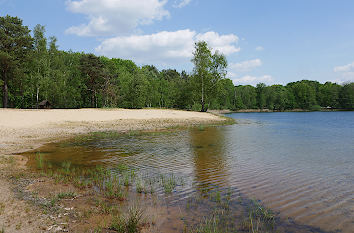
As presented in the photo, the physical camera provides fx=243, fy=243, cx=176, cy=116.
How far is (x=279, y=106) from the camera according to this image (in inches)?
5325

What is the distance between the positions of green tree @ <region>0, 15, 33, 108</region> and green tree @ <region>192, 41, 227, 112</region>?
36813 millimetres

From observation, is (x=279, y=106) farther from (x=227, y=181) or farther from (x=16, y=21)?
(x=227, y=181)

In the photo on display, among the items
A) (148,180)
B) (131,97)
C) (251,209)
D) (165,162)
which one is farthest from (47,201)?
(131,97)

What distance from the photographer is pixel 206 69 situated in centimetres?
6106

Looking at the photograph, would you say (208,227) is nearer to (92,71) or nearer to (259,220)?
(259,220)

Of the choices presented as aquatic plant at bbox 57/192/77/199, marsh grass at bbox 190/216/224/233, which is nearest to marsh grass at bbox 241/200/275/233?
marsh grass at bbox 190/216/224/233

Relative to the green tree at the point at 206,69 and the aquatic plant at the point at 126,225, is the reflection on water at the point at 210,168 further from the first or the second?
the green tree at the point at 206,69

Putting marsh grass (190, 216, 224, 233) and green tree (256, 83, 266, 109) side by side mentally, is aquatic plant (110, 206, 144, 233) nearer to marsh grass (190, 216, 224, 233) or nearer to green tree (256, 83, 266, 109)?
marsh grass (190, 216, 224, 233)

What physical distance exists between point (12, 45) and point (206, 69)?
4200cm

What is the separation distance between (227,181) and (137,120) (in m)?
27.8

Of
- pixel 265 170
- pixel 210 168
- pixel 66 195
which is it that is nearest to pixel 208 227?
pixel 66 195

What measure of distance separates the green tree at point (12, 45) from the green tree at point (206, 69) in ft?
121

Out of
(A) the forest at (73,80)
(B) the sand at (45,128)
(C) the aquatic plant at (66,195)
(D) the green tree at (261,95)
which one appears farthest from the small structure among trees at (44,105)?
(D) the green tree at (261,95)

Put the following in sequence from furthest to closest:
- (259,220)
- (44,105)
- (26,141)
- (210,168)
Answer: (44,105) < (26,141) < (210,168) < (259,220)
